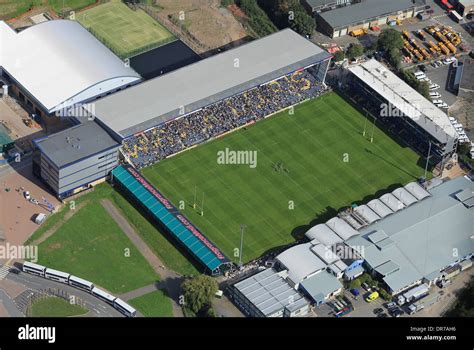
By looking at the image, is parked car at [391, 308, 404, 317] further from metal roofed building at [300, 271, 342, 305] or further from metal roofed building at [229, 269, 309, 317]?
metal roofed building at [229, 269, 309, 317]

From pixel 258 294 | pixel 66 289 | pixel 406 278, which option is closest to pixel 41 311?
pixel 66 289

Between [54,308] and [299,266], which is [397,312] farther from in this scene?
[54,308]

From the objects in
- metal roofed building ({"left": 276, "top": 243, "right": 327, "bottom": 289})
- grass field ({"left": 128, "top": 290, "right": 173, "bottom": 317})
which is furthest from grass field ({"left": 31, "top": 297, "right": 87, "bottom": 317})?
metal roofed building ({"left": 276, "top": 243, "right": 327, "bottom": 289})

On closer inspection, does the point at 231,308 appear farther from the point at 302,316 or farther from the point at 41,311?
the point at 41,311

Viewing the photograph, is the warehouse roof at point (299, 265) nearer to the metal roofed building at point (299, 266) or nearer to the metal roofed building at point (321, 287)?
the metal roofed building at point (299, 266)
